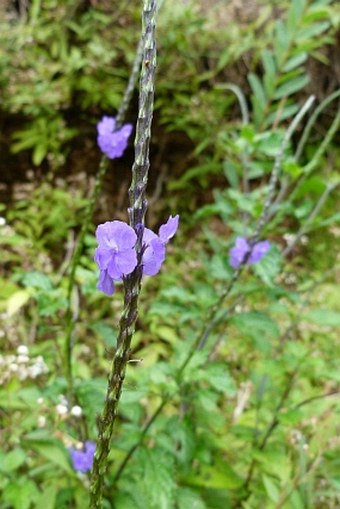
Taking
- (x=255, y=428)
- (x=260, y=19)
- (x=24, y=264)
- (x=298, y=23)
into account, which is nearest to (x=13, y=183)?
(x=24, y=264)

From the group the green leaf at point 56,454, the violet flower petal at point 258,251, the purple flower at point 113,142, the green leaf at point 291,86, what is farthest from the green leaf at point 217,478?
the green leaf at point 291,86

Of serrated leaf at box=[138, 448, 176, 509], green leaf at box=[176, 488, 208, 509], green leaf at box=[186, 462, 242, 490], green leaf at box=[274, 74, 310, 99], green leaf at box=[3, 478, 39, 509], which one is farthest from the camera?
green leaf at box=[274, 74, 310, 99]

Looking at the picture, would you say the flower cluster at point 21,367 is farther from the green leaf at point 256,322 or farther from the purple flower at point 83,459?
the green leaf at point 256,322

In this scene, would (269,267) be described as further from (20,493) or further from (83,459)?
(20,493)

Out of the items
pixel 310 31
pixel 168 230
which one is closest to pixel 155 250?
pixel 168 230

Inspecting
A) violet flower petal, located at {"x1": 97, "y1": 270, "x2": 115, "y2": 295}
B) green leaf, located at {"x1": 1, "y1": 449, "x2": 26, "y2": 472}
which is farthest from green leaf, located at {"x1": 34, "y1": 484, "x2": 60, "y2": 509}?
violet flower petal, located at {"x1": 97, "y1": 270, "x2": 115, "y2": 295}

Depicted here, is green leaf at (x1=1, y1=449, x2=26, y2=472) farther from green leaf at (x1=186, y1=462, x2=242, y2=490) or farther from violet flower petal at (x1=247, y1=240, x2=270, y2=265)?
violet flower petal at (x1=247, y1=240, x2=270, y2=265)
